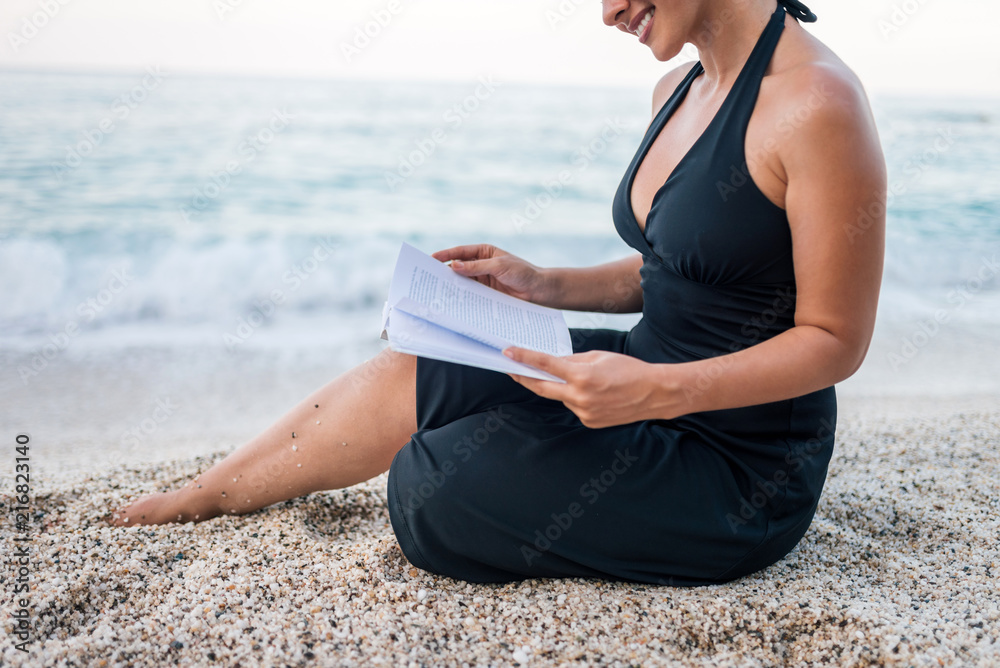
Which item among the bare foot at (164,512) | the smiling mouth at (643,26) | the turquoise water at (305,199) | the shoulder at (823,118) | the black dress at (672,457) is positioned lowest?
the turquoise water at (305,199)

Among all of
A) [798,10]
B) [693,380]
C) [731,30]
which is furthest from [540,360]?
[798,10]

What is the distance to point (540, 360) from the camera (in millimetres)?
1197

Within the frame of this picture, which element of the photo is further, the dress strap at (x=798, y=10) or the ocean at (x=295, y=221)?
the ocean at (x=295, y=221)

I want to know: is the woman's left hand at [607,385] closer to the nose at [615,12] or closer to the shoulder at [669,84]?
the nose at [615,12]

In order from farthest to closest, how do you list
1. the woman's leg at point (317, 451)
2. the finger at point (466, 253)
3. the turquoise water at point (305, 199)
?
1. the turquoise water at point (305, 199)
2. the finger at point (466, 253)
3. the woman's leg at point (317, 451)

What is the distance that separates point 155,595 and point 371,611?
1.51 feet

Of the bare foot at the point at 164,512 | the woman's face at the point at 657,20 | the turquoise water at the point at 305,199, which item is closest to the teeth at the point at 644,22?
the woman's face at the point at 657,20

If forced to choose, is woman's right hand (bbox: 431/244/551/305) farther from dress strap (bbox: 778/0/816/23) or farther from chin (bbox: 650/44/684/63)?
dress strap (bbox: 778/0/816/23)

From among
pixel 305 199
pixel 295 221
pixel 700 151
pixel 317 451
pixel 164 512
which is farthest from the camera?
pixel 305 199

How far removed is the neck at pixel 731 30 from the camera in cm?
142

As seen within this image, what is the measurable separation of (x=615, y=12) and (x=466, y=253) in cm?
69

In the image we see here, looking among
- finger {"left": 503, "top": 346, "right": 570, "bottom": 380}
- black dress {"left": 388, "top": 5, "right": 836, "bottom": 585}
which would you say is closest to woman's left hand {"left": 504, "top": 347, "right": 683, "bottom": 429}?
finger {"left": 503, "top": 346, "right": 570, "bottom": 380}

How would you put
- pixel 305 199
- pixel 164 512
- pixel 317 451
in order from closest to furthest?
1. pixel 317 451
2. pixel 164 512
3. pixel 305 199

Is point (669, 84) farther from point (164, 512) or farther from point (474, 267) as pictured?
point (164, 512)
